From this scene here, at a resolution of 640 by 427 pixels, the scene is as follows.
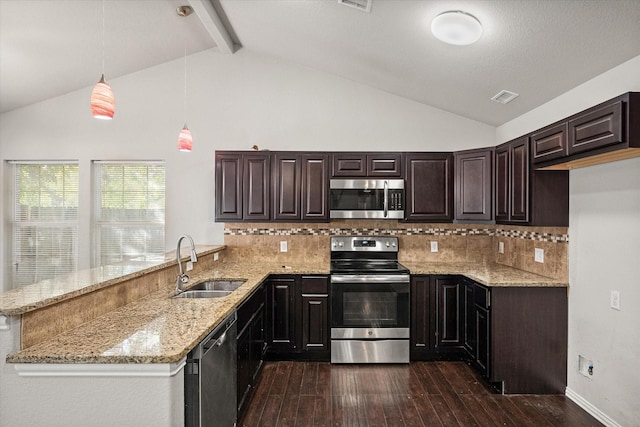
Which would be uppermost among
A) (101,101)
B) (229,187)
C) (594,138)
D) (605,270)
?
(101,101)

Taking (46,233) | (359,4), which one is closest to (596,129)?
(359,4)

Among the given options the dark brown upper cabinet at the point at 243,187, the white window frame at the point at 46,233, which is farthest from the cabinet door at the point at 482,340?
the white window frame at the point at 46,233

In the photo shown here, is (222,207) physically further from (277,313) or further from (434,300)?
(434,300)

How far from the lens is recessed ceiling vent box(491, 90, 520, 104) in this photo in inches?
122

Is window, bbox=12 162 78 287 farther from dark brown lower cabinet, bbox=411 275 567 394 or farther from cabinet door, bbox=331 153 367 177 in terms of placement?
dark brown lower cabinet, bbox=411 275 567 394

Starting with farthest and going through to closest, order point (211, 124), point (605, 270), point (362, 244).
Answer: point (211, 124) → point (362, 244) → point (605, 270)

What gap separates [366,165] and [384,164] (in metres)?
0.19

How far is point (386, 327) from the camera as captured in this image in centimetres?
343

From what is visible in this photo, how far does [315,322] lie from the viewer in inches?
137

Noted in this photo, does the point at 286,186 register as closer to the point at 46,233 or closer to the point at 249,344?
the point at 249,344

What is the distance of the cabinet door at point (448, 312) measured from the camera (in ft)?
11.4

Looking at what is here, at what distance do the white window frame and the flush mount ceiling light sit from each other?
423cm

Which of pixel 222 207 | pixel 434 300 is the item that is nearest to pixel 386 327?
pixel 434 300

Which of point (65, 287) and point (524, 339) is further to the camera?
point (524, 339)
